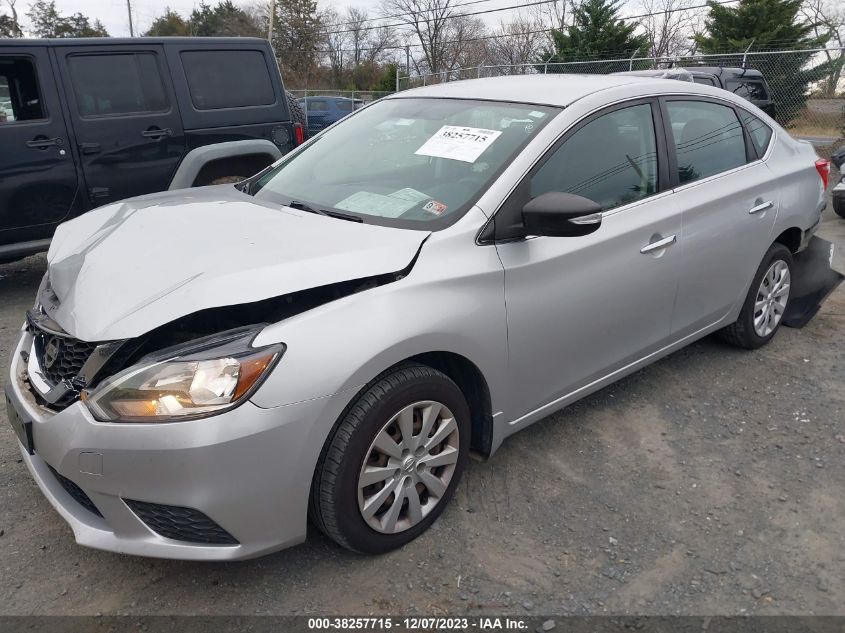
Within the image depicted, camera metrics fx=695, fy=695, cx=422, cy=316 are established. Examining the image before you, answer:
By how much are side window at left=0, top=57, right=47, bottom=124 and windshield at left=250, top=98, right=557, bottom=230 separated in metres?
3.02

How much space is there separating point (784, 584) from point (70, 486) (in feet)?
8.24

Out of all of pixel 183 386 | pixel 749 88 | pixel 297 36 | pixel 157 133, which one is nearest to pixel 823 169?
pixel 183 386

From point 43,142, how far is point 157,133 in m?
0.86

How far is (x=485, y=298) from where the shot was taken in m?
2.64

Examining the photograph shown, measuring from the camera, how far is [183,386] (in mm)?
2096

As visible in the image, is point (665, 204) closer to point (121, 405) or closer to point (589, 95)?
point (589, 95)

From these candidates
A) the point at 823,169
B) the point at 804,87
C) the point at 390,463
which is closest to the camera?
the point at 390,463

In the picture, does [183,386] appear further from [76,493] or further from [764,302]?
[764,302]

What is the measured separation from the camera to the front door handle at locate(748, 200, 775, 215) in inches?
154

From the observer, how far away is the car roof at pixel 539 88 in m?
3.19

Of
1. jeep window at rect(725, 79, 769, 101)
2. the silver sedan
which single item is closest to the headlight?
the silver sedan

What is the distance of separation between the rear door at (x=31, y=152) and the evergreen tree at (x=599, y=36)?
83.9 ft

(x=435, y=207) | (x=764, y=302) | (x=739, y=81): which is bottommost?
(x=764, y=302)

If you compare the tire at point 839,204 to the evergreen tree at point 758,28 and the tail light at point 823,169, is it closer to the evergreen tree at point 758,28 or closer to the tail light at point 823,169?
the tail light at point 823,169
